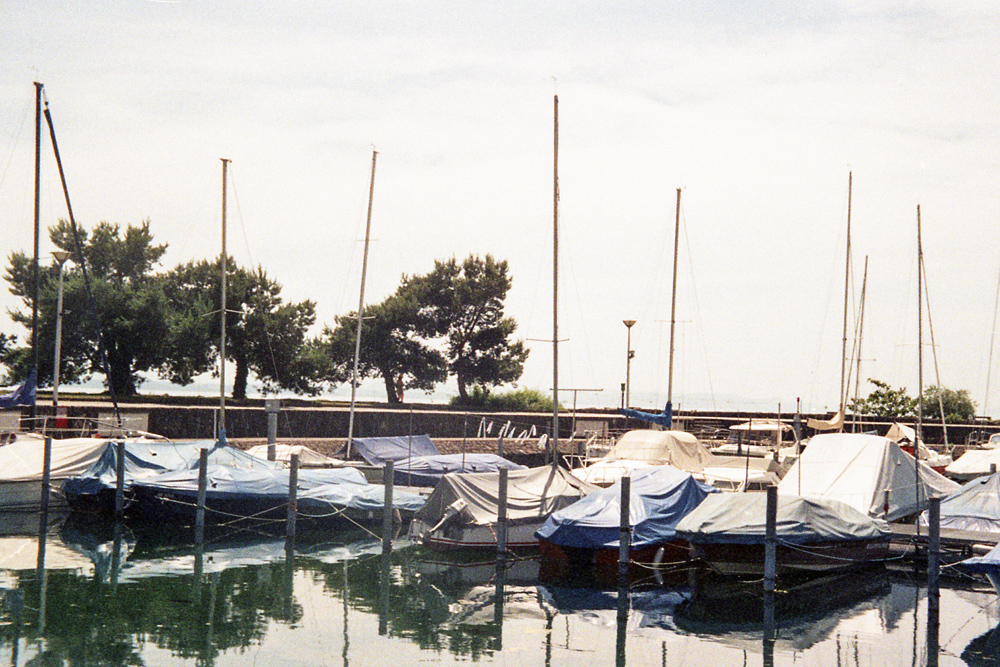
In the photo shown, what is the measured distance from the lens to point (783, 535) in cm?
2136

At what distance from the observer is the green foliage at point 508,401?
188ft

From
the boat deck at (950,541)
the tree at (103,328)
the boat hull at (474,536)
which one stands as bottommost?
the boat hull at (474,536)

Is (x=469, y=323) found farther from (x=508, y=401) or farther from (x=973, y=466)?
(x=973, y=466)

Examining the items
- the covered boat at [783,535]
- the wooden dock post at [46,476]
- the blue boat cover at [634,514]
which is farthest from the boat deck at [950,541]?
the wooden dock post at [46,476]

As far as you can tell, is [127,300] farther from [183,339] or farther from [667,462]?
[667,462]

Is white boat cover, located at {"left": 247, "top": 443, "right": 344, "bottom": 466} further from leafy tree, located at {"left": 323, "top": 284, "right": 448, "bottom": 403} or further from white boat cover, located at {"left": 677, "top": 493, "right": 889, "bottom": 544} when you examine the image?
leafy tree, located at {"left": 323, "top": 284, "right": 448, "bottom": 403}

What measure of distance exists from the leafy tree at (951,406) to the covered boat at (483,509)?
36676 mm

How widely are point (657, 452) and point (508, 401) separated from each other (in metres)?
25.5

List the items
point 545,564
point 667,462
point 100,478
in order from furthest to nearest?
1. point 667,462
2. point 100,478
3. point 545,564

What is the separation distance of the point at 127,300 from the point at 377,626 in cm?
3967

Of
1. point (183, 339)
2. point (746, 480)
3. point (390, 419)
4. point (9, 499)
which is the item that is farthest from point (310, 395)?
point (746, 480)

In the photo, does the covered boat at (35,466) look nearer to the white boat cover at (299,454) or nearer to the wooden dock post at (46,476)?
the wooden dock post at (46,476)

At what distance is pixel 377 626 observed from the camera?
59.7ft

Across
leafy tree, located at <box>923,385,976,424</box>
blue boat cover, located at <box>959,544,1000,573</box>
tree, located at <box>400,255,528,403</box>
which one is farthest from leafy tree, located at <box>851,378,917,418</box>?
blue boat cover, located at <box>959,544,1000,573</box>
